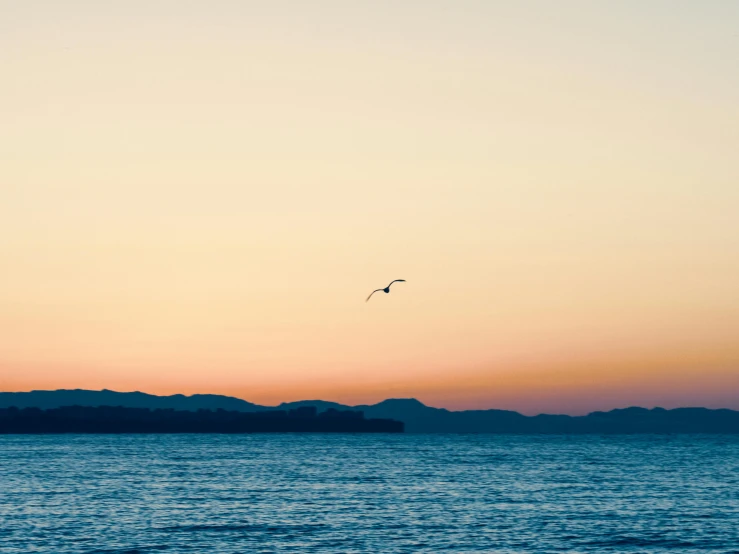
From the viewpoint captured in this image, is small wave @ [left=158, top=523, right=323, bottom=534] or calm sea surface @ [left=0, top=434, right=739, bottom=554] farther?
small wave @ [left=158, top=523, right=323, bottom=534]

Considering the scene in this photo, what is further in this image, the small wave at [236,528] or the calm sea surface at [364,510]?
the small wave at [236,528]

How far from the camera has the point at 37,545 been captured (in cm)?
7206

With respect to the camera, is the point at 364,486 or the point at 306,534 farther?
the point at 364,486

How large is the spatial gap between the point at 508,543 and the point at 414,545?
772cm

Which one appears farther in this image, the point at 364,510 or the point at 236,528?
the point at 364,510

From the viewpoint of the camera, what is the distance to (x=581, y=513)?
9419 centimetres

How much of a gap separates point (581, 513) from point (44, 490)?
6552cm

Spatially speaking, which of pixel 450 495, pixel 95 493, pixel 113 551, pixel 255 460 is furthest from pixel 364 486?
pixel 255 460

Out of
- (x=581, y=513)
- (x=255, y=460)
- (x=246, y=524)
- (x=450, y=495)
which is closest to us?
(x=246, y=524)

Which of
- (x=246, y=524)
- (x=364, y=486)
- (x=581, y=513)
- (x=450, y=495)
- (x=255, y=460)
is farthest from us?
(x=255, y=460)

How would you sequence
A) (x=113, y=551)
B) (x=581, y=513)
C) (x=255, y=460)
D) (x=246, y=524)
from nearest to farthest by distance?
(x=113, y=551)
(x=246, y=524)
(x=581, y=513)
(x=255, y=460)

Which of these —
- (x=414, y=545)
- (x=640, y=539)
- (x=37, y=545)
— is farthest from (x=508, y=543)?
(x=37, y=545)

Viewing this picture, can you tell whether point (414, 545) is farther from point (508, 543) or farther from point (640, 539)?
point (640, 539)

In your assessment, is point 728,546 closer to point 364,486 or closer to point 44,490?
point 364,486
